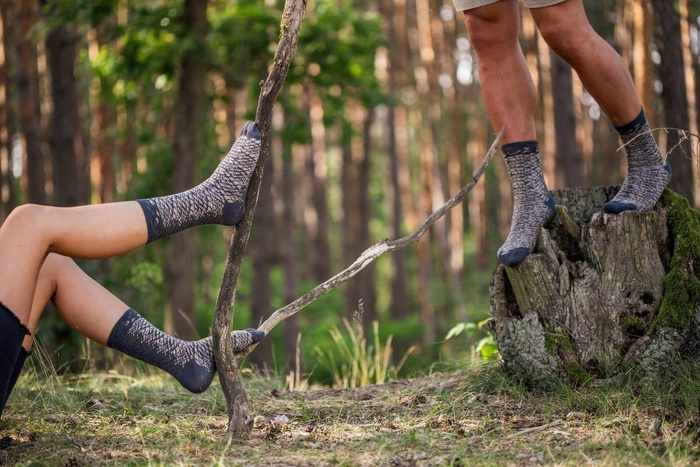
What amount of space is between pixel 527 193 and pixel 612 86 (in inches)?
24.6

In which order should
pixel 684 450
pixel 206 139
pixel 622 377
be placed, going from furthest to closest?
pixel 206 139 < pixel 622 377 < pixel 684 450

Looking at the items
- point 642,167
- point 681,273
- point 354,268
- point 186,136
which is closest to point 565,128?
point 186,136

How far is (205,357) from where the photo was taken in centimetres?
303

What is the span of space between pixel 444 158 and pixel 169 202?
70.0 feet

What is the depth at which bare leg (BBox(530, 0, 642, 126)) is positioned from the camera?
11.1 ft

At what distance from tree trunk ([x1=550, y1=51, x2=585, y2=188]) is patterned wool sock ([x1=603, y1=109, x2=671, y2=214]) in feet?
23.4

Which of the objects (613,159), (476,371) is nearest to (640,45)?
(476,371)

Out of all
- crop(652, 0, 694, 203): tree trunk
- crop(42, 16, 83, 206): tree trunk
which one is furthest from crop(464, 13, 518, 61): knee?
crop(42, 16, 83, 206): tree trunk

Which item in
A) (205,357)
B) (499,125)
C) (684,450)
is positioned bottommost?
(684,450)

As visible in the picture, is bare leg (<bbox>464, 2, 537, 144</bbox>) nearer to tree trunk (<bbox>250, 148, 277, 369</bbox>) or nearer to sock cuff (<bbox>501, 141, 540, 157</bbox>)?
sock cuff (<bbox>501, 141, 540, 157</bbox>)

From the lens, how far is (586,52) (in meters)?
3.42

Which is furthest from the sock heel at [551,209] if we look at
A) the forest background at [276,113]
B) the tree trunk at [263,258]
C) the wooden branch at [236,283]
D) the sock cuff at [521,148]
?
the tree trunk at [263,258]

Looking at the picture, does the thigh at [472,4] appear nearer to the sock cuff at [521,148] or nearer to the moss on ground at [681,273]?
the sock cuff at [521,148]

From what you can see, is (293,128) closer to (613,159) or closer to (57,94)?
(57,94)
